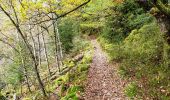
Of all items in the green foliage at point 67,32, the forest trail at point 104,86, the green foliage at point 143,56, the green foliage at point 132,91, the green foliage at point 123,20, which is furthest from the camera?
the green foliage at point 67,32

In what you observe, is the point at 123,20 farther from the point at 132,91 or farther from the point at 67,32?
the point at 67,32

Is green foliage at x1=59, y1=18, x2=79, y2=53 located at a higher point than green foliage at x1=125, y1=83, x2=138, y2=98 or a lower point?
higher

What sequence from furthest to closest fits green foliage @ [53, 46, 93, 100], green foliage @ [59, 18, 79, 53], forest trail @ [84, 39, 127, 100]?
green foliage @ [59, 18, 79, 53]
green foliage @ [53, 46, 93, 100]
forest trail @ [84, 39, 127, 100]

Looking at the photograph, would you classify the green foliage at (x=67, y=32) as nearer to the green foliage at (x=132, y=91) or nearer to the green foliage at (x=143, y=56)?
the green foliage at (x=143, y=56)

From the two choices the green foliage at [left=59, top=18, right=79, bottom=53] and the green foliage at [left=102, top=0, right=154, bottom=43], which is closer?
the green foliage at [left=102, top=0, right=154, bottom=43]

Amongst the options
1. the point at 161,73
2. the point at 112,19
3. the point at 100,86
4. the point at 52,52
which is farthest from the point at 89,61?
the point at 52,52

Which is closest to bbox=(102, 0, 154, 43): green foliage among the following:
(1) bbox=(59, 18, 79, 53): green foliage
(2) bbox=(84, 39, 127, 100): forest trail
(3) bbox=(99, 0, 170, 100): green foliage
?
(3) bbox=(99, 0, 170, 100): green foliage

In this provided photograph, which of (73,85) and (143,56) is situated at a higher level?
(143,56)

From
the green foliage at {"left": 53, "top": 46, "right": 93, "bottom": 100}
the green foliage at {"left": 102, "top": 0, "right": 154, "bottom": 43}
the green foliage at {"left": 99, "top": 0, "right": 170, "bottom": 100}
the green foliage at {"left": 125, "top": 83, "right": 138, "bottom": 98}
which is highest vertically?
Result: the green foliage at {"left": 102, "top": 0, "right": 154, "bottom": 43}

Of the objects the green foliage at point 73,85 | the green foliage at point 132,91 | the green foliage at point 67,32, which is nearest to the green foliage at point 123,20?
the green foliage at point 73,85

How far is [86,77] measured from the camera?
44.4 feet

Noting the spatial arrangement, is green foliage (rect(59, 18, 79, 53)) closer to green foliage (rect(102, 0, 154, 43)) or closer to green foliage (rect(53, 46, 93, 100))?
green foliage (rect(102, 0, 154, 43))

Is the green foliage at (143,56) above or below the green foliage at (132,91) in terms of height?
above

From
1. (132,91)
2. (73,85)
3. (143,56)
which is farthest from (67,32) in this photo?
(132,91)
